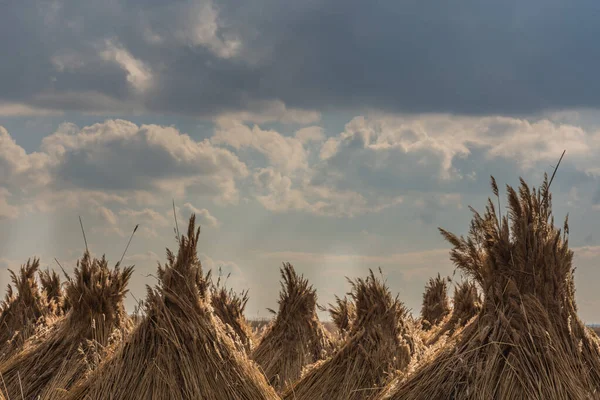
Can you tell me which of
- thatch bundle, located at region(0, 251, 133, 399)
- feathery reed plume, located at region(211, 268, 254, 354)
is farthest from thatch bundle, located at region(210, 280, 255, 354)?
thatch bundle, located at region(0, 251, 133, 399)

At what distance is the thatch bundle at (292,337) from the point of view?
1259 centimetres

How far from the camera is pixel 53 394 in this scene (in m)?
8.17

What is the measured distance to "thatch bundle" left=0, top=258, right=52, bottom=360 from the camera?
45.8 feet

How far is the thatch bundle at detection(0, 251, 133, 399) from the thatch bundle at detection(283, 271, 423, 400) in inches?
90.9

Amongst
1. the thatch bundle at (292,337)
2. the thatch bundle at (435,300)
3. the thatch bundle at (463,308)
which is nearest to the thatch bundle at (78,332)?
the thatch bundle at (292,337)

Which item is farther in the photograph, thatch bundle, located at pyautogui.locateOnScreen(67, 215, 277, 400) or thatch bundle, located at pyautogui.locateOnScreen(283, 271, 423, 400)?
thatch bundle, located at pyautogui.locateOnScreen(283, 271, 423, 400)

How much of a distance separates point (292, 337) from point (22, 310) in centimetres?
512

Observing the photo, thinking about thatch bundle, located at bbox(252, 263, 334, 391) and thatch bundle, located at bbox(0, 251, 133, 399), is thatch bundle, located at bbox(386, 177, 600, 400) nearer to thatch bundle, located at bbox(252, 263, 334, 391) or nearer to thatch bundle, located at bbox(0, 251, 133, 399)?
thatch bundle, located at bbox(0, 251, 133, 399)

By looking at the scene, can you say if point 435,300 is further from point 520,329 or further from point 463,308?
point 520,329

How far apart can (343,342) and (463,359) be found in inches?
140

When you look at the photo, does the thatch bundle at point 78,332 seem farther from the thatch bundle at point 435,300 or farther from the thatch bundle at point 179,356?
the thatch bundle at point 435,300

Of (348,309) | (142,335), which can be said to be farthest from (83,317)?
(348,309)

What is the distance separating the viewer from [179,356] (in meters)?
6.95

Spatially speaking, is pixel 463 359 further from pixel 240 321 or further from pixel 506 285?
pixel 240 321
